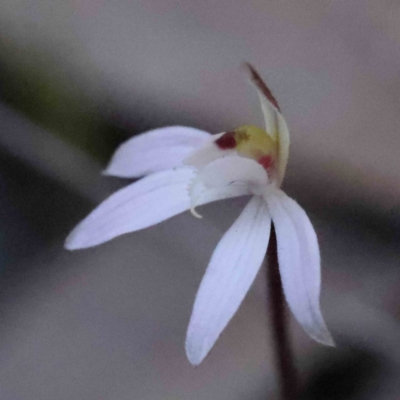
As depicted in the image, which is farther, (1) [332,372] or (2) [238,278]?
(1) [332,372]

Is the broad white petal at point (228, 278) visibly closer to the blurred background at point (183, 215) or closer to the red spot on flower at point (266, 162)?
the red spot on flower at point (266, 162)

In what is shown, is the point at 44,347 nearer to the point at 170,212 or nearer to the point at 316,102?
the point at 170,212

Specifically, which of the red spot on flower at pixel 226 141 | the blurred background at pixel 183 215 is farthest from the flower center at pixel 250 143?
the blurred background at pixel 183 215

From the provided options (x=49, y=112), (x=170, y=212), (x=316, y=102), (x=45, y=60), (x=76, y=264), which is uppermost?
(x=45, y=60)

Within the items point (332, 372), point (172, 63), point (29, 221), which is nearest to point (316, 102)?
point (172, 63)

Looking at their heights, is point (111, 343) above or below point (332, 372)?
above

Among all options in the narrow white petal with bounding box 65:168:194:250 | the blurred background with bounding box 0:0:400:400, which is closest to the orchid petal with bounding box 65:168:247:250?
the narrow white petal with bounding box 65:168:194:250

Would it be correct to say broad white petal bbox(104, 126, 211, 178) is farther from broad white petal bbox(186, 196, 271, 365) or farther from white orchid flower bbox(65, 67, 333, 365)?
broad white petal bbox(186, 196, 271, 365)
